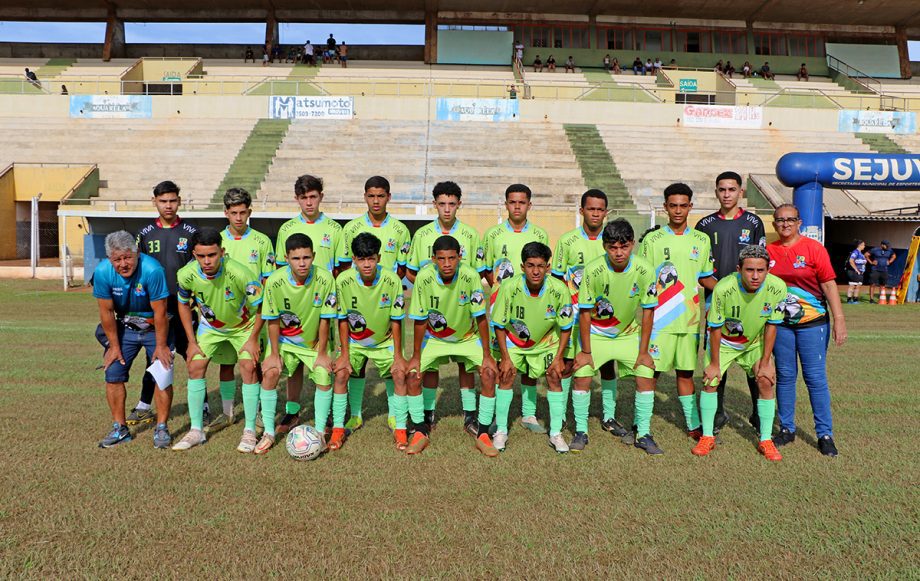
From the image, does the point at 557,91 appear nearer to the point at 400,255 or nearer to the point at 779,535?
the point at 400,255

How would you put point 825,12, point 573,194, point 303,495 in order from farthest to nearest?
point 825,12, point 573,194, point 303,495

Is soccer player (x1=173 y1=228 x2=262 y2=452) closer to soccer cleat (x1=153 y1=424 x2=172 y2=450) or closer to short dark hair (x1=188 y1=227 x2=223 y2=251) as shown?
short dark hair (x1=188 y1=227 x2=223 y2=251)

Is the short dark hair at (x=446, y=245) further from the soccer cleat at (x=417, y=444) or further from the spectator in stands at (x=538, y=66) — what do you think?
the spectator in stands at (x=538, y=66)

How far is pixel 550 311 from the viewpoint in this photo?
580cm

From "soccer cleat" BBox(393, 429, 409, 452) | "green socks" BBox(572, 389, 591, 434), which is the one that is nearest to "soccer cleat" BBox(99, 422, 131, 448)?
"soccer cleat" BBox(393, 429, 409, 452)

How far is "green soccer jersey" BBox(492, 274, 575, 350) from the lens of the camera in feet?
18.9

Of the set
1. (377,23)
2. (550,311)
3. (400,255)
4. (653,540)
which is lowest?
(653,540)

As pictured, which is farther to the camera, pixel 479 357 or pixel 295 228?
pixel 295 228

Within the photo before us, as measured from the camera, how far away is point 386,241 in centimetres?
688

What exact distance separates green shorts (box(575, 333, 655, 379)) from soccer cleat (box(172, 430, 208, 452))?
341 cm

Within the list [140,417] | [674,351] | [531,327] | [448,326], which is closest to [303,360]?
[448,326]

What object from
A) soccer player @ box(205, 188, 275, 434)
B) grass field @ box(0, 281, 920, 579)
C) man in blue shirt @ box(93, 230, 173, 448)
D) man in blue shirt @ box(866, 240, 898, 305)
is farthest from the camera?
man in blue shirt @ box(866, 240, 898, 305)

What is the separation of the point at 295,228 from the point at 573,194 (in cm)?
1954

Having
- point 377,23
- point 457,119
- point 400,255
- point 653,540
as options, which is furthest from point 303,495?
point 377,23
